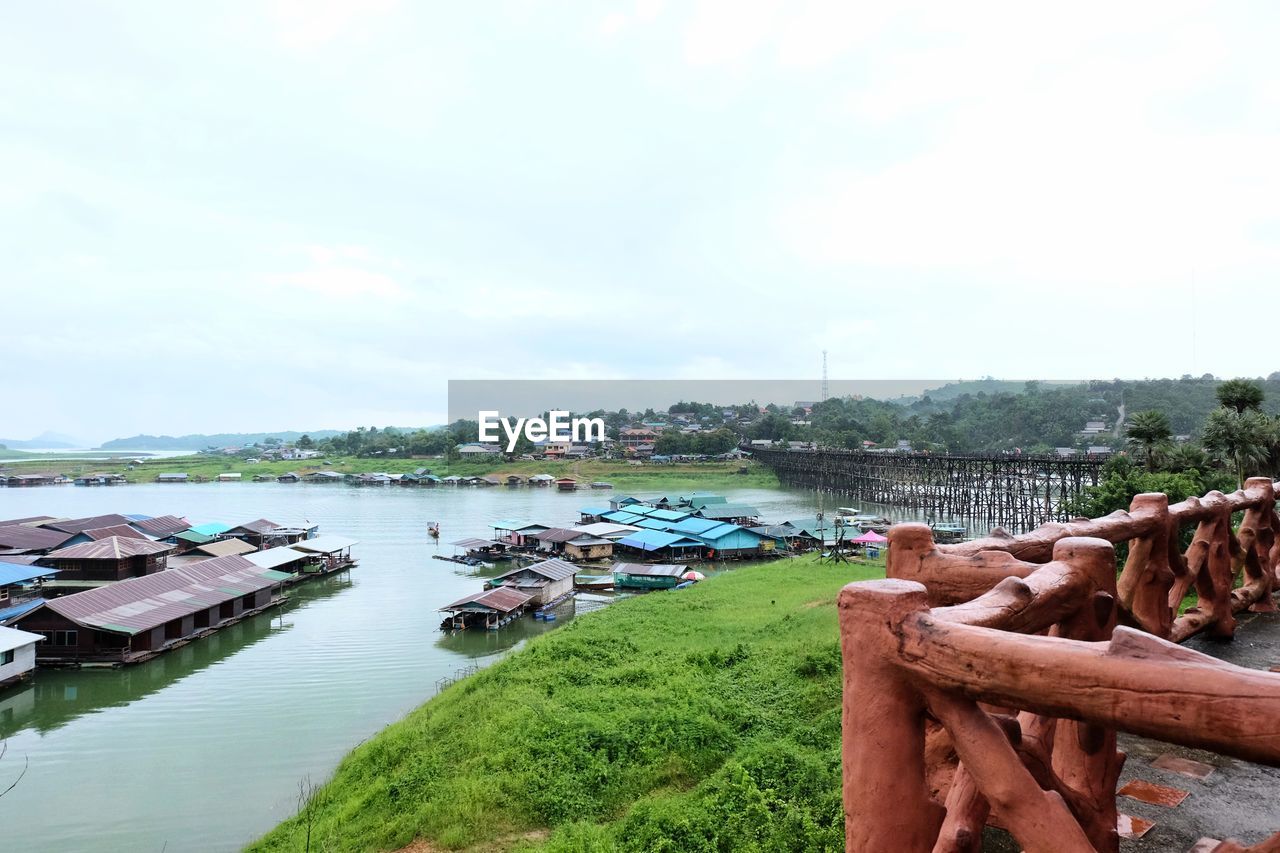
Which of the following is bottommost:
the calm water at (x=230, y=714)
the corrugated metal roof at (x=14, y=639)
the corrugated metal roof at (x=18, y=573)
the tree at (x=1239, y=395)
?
the calm water at (x=230, y=714)

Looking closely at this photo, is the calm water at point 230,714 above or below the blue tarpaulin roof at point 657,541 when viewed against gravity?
below

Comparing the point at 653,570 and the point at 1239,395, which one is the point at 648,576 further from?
the point at 1239,395

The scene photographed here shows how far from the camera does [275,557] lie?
30438mm

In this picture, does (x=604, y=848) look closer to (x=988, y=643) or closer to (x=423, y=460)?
(x=988, y=643)

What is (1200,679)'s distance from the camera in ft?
4.71

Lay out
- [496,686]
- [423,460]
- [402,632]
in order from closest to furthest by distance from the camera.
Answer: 1. [496,686]
2. [402,632]
3. [423,460]

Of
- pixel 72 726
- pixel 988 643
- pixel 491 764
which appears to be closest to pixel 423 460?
pixel 72 726

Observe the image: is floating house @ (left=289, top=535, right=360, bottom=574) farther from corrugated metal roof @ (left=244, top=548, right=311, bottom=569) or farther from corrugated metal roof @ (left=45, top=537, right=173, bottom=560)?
corrugated metal roof @ (left=45, top=537, right=173, bottom=560)

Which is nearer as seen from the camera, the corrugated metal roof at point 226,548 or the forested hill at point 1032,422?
the corrugated metal roof at point 226,548

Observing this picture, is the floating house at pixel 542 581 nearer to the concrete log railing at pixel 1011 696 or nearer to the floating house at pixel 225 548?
the floating house at pixel 225 548

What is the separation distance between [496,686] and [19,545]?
105 ft

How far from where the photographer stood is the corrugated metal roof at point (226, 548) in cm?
3294

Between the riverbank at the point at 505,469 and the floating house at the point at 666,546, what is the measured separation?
3355 centimetres

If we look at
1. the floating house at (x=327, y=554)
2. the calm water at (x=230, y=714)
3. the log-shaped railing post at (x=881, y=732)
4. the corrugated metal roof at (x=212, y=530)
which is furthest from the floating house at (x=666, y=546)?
the log-shaped railing post at (x=881, y=732)
